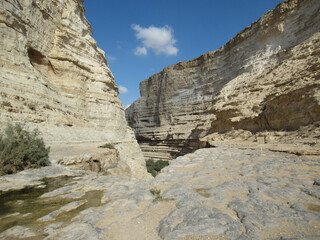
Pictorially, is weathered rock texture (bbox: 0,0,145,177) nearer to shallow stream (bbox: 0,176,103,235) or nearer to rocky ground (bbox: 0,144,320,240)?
shallow stream (bbox: 0,176,103,235)

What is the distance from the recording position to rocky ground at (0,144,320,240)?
5.06 feet

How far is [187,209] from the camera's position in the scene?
6.51 ft

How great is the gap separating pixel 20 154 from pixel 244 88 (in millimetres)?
15240

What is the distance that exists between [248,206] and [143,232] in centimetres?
119

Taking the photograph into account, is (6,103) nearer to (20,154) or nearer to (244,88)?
(20,154)

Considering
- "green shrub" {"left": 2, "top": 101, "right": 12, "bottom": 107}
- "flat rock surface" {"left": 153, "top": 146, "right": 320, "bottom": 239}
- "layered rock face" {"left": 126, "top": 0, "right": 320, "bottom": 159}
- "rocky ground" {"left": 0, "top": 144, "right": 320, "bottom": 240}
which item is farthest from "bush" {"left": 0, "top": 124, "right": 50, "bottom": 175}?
"layered rock face" {"left": 126, "top": 0, "right": 320, "bottom": 159}

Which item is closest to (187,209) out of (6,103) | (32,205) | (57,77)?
(32,205)

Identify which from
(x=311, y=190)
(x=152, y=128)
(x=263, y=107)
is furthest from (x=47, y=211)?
(x=152, y=128)

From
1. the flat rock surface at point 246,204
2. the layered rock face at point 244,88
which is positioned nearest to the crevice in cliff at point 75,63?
the layered rock face at point 244,88

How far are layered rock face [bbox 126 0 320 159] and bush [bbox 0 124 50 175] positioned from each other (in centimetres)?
920

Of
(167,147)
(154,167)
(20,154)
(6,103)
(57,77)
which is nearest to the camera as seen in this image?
(20,154)

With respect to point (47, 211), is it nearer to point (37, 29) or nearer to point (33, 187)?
point (33, 187)

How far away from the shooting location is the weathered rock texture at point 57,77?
7.86m

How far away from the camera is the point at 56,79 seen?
1167 cm
